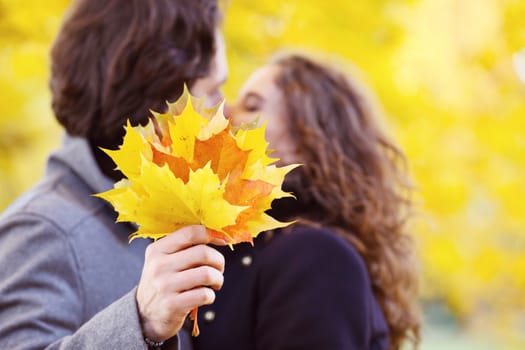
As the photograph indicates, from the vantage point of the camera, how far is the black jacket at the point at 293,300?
54.1 inches

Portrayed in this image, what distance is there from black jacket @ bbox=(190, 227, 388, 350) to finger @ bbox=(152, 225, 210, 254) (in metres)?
0.54

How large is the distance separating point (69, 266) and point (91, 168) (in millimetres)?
234

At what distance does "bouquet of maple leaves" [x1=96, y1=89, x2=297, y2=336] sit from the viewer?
2.81 ft

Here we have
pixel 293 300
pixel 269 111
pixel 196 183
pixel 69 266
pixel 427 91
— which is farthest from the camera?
pixel 427 91

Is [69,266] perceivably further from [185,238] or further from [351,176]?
[351,176]

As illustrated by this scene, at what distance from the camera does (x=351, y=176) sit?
180cm

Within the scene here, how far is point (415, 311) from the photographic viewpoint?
1975mm

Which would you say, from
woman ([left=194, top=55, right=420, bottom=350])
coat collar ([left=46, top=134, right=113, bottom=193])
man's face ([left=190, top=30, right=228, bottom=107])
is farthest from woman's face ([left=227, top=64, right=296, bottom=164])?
coat collar ([left=46, top=134, right=113, bottom=193])

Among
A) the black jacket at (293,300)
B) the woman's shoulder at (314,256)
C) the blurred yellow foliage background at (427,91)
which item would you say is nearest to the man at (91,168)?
the black jacket at (293,300)

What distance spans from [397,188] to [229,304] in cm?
82

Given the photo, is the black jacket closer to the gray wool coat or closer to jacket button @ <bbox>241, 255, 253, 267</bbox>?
jacket button @ <bbox>241, 255, 253, 267</bbox>

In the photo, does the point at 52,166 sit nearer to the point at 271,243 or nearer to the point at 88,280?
the point at 88,280

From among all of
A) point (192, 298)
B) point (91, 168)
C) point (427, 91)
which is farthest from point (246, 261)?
point (427, 91)

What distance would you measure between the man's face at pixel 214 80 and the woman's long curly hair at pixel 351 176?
0.28 metres
